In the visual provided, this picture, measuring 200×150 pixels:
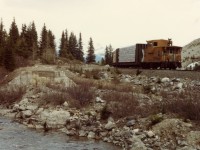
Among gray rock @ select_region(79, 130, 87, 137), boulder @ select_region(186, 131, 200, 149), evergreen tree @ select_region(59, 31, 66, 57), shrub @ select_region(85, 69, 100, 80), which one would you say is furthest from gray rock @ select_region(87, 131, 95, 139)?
evergreen tree @ select_region(59, 31, 66, 57)

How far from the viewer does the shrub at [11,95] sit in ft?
110

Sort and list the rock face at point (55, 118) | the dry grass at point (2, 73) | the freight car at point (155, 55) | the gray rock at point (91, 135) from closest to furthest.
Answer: the gray rock at point (91, 135) < the rock face at point (55, 118) < the freight car at point (155, 55) < the dry grass at point (2, 73)

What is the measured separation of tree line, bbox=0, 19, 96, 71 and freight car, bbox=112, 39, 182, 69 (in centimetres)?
1657

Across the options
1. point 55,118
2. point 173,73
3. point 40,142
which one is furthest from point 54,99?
point 173,73

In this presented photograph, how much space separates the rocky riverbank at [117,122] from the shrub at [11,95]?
0.62 meters

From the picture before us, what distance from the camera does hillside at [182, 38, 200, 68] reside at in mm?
55900

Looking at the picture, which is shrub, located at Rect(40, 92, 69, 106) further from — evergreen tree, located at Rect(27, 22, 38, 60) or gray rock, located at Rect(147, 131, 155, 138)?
evergreen tree, located at Rect(27, 22, 38, 60)

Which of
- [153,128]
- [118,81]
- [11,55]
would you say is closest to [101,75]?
[118,81]

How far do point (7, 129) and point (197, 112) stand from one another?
11.5m

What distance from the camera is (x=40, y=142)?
2078cm

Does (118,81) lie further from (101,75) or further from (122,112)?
(122,112)

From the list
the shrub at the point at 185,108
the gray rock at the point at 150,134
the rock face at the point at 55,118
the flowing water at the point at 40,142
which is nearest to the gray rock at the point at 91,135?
the flowing water at the point at 40,142

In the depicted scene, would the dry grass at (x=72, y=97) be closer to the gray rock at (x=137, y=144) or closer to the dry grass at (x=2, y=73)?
the gray rock at (x=137, y=144)

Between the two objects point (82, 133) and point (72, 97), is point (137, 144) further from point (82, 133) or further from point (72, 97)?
point (72, 97)
